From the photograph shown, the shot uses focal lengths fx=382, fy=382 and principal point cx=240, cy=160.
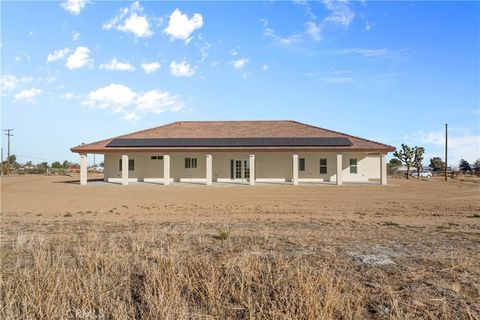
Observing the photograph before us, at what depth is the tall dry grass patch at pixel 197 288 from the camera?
450cm

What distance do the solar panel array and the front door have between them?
221 cm

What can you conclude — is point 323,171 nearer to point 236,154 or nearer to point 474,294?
point 236,154

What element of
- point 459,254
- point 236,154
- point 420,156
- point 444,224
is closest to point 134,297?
point 459,254

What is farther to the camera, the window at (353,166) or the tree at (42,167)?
the tree at (42,167)

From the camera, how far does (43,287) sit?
5.23m

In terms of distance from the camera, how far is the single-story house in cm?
3086

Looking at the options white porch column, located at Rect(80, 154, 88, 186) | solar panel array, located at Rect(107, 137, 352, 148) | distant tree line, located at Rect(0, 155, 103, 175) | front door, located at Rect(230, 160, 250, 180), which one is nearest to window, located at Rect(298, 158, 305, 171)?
solar panel array, located at Rect(107, 137, 352, 148)

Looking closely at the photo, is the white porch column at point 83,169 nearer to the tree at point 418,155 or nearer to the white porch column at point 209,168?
the white porch column at point 209,168

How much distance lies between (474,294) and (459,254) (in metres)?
2.06

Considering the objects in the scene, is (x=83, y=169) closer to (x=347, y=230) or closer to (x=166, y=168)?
(x=166, y=168)

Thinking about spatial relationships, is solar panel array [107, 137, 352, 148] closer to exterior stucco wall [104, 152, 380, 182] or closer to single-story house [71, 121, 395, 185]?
single-story house [71, 121, 395, 185]

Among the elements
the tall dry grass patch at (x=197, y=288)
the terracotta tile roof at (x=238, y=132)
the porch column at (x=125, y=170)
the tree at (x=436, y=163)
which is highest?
the terracotta tile roof at (x=238, y=132)

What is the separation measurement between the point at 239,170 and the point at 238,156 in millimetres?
1259

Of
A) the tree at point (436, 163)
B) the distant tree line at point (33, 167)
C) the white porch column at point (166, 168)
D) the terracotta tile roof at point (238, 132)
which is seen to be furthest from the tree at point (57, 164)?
the tree at point (436, 163)
